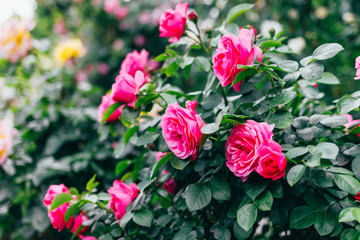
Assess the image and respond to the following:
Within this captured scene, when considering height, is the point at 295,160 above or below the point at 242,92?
below

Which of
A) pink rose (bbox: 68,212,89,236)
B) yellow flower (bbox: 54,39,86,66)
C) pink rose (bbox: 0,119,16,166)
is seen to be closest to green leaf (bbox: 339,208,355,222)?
pink rose (bbox: 68,212,89,236)

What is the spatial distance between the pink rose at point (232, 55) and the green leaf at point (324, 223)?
39 centimetres

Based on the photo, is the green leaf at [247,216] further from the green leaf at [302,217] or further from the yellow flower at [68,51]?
the yellow flower at [68,51]

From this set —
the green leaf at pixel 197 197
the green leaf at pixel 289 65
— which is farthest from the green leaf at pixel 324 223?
the green leaf at pixel 289 65

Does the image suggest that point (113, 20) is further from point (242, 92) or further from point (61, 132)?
point (242, 92)

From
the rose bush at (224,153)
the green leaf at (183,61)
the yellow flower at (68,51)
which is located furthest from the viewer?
the yellow flower at (68,51)

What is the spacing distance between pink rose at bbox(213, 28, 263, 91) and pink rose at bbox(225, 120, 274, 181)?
5.4 inches

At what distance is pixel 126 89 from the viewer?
2.84 feet

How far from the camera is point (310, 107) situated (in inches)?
42.2

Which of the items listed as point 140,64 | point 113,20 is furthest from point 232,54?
point 113,20

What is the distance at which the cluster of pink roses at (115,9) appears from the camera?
3.12 metres

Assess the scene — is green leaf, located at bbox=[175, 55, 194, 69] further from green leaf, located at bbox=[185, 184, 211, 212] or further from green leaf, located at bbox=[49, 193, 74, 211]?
green leaf, located at bbox=[49, 193, 74, 211]

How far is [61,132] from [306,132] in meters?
1.28

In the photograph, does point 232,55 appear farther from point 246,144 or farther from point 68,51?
point 68,51
